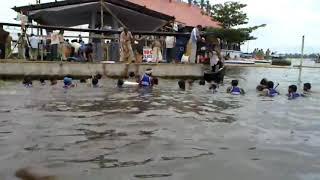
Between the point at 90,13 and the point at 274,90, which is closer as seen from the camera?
the point at 274,90

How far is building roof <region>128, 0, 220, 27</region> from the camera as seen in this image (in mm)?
39244

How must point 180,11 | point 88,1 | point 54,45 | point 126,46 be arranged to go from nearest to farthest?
point 126,46, point 54,45, point 88,1, point 180,11

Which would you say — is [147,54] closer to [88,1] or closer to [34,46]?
[34,46]

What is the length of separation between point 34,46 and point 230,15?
3218 centimetres

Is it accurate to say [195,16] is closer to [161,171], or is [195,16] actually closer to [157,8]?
[157,8]

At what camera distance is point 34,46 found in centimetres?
2192

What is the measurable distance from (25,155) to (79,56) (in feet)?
51.4

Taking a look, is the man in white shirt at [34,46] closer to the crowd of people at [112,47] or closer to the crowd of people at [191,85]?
the crowd of people at [112,47]

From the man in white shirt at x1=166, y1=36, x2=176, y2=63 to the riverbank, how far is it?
2.01m

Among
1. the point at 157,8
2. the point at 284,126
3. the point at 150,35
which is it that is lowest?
the point at 284,126

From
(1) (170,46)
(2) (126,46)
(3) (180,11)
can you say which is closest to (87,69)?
(2) (126,46)

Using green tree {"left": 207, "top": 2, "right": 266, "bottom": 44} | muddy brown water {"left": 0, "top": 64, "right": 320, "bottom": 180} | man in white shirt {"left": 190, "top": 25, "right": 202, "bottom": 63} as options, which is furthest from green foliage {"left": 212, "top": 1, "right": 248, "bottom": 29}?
muddy brown water {"left": 0, "top": 64, "right": 320, "bottom": 180}

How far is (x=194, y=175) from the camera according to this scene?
20.3ft

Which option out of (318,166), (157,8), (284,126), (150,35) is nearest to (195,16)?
(157,8)
